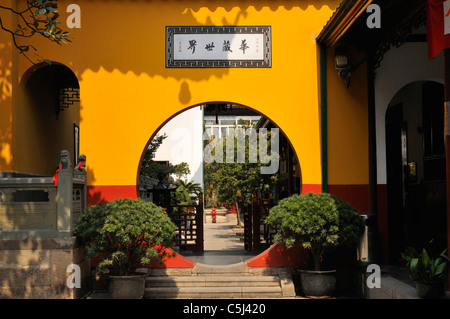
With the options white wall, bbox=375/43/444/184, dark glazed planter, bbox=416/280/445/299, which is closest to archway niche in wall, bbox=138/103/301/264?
white wall, bbox=375/43/444/184

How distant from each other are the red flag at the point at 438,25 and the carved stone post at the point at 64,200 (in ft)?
15.4

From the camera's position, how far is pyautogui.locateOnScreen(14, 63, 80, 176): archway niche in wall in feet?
27.6

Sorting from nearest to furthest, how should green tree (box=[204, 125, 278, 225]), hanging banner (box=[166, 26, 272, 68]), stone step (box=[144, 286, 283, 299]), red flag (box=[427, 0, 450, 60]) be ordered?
red flag (box=[427, 0, 450, 60]) < stone step (box=[144, 286, 283, 299]) < hanging banner (box=[166, 26, 272, 68]) < green tree (box=[204, 125, 278, 225])

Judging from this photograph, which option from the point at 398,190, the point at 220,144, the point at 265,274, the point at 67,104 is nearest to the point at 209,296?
the point at 265,274

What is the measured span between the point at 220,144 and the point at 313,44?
11029 millimetres

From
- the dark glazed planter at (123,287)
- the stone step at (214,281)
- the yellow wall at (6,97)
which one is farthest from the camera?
the yellow wall at (6,97)

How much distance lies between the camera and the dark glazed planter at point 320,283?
24.2 ft

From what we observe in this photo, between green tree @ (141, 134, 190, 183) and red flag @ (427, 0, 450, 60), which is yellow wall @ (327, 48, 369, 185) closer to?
red flag @ (427, 0, 450, 60)

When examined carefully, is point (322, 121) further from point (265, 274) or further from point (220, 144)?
point (220, 144)

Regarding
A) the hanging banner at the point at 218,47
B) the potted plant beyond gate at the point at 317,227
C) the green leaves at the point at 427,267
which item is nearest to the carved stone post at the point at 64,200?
the hanging banner at the point at 218,47

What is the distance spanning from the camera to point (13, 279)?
7.03 metres

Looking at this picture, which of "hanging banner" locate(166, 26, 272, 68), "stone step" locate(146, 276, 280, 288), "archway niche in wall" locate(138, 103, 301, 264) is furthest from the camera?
"archway niche in wall" locate(138, 103, 301, 264)

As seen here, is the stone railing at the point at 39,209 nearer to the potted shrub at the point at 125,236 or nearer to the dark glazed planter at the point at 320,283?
the potted shrub at the point at 125,236

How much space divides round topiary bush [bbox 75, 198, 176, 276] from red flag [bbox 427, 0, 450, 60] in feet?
13.0
